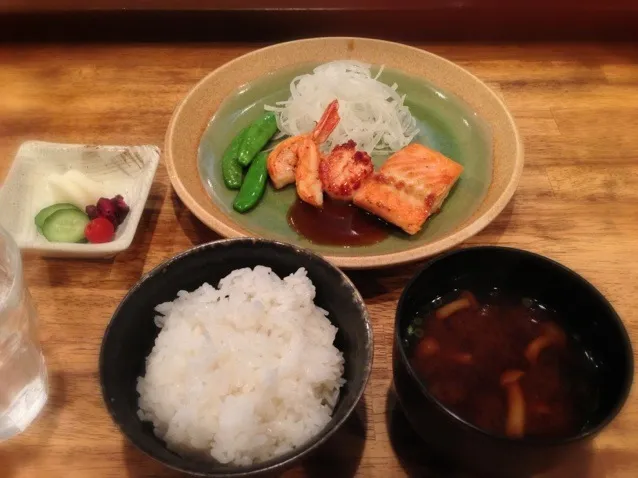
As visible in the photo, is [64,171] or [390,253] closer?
[390,253]

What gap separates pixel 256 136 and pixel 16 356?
1.43 m

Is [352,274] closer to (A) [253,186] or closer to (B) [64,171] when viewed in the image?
(A) [253,186]

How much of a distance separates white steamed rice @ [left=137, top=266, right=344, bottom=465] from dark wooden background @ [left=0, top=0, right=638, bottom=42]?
2.06m

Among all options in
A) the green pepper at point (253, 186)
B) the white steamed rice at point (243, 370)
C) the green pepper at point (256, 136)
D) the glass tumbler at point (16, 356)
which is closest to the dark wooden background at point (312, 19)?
the green pepper at point (256, 136)

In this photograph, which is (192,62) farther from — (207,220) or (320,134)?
(207,220)

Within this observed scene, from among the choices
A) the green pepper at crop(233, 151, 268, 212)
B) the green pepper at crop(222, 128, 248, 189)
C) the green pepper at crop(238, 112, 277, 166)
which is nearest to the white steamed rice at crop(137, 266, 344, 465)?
the green pepper at crop(233, 151, 268, 212)

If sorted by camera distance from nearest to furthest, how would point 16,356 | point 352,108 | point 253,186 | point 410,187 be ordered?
point 16,356, point 410,187, point 253,186, point 352,108

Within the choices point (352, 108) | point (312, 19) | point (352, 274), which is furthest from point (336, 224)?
point (312, 19)

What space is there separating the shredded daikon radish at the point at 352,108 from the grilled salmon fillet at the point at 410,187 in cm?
29

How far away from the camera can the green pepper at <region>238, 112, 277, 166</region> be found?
2.59 metres

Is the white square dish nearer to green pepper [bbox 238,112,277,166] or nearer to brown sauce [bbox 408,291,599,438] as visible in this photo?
green pepper [bbox 238,112,277,166]

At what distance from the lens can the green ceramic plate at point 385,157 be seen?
2.28 meters

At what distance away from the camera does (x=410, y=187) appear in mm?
2350

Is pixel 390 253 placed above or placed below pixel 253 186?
above
